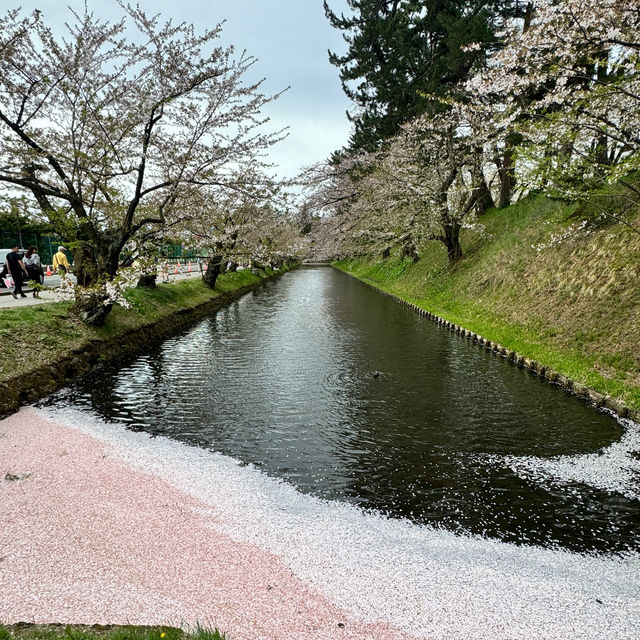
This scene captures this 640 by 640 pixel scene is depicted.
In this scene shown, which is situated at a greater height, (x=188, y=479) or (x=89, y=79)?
(x=89, y=79)

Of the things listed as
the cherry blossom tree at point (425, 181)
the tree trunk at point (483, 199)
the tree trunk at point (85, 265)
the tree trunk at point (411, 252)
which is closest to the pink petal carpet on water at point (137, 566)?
the tree trunk at point (85, 265)

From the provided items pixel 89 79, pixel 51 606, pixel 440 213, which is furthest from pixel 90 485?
pixel 440 213

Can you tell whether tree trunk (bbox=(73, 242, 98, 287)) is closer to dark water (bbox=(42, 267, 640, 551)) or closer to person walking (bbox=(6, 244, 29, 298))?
dark water (bbox=(42, 267, 640, 551))

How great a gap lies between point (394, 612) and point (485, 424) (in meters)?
5.29

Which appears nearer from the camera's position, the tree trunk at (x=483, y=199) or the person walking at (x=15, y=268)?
the person walking at (x=15, y=268)

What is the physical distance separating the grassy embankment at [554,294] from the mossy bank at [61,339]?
12.8 m

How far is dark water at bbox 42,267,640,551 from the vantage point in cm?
568

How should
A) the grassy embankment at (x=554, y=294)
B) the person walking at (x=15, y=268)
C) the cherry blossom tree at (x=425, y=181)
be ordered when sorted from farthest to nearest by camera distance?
Result: the cherry blossom tree at (x=425, y=181) < the person walking at (x=15, y=268) < the grassy embankment at (x=554, y=294)

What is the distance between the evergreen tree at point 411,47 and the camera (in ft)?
71.3

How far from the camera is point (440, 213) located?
22906 mm

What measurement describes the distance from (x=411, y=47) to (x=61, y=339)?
25183 mm

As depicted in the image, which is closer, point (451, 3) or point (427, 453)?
point (427, 453)

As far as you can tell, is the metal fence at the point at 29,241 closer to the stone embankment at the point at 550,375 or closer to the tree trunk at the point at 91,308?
the tree trunk at the point at 91,308

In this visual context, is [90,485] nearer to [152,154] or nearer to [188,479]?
[188,479]
